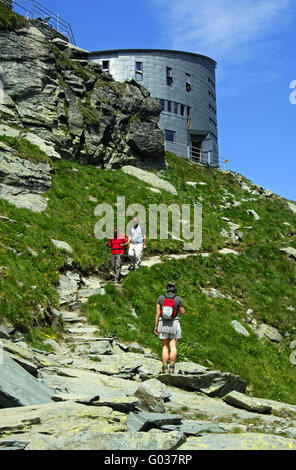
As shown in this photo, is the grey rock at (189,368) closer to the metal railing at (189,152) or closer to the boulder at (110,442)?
the boulder at (110,442)

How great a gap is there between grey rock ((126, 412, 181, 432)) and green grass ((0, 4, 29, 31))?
34559 mm

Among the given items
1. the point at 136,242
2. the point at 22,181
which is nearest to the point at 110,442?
the point at 136,242

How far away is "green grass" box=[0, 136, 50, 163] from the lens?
2772cm

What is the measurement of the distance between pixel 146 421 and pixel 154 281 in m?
14.7

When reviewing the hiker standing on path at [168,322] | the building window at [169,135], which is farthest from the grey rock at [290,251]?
the building window at [169,135]

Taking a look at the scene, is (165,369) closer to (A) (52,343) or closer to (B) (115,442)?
(A) (52,343)

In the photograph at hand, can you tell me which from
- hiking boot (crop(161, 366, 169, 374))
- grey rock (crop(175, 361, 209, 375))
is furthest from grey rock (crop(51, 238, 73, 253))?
hiking boot (crop(161, 366, 169, 374))

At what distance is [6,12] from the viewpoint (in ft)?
115

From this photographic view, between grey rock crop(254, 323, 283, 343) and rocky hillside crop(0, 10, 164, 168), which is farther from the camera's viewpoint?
rocky hillside crop(0, 10, 164, 168)

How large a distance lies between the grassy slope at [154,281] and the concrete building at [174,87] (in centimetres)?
2887

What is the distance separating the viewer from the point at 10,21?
34531mm

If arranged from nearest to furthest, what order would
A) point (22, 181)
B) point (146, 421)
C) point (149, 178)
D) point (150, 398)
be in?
point (146, 421) < point (150, 398) < point (22, 181) < point (149, 178)

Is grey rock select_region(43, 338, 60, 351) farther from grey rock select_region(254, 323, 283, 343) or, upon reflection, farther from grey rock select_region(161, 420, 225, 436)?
grey rock select_region(254, 323, 283, 343)

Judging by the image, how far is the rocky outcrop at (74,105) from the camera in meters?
33.5
